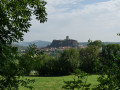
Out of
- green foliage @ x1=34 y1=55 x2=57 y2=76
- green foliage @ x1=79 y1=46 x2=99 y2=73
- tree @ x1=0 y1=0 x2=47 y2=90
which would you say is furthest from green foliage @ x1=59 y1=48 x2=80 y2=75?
tree @ x1=0 y1=0 x2=47 y2=90

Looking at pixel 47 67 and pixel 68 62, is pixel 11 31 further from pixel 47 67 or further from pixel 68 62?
pixel 47 67

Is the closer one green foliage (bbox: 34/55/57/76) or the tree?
the tree

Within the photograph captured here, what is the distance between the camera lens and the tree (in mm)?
2209

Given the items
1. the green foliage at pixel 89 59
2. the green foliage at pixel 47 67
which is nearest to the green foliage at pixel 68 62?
the green foliage at pixel 89 59

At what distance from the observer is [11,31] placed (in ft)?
9.08

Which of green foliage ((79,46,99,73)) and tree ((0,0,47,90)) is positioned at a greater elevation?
tree ((0,0,47,90))

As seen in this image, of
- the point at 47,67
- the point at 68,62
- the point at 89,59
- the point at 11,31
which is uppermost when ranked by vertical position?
the point at 11,31

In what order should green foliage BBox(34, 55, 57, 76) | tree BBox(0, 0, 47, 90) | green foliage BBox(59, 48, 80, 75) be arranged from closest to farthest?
1. tree BBox(0, 0, 47, 90)
2. green foliage BBox(59, 48, 80, 75)
3. green foliage BBox(34, 55, 57, 76)

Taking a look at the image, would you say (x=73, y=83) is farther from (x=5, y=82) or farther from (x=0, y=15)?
(x=0, y=15)

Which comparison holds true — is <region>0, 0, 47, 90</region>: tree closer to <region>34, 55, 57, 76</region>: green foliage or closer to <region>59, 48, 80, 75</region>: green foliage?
<region>59, 48, 80, 75</region>: green foliage

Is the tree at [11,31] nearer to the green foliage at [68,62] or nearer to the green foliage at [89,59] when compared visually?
the green foliage at [89,59]

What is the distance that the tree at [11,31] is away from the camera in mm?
2209

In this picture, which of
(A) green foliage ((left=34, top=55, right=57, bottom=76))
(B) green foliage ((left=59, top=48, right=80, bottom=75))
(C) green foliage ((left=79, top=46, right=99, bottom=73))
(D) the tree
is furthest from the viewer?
(A) green foliage ((left=34, top=55, right=57, bottom=76))

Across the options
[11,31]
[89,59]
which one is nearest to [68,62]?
[89,59]
